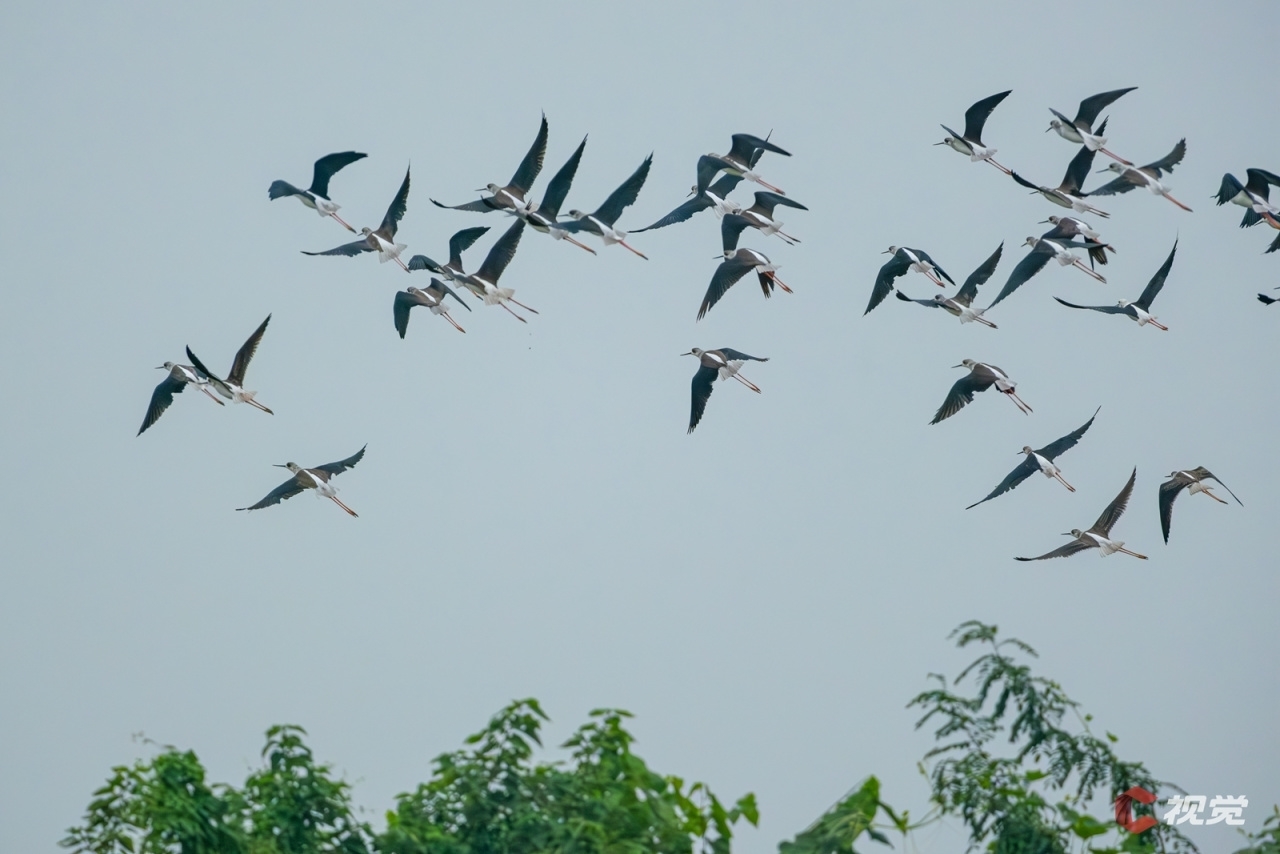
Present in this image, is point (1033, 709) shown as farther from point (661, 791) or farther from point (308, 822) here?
point (308, 822)

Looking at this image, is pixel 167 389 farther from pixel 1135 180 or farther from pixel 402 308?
pixel 1135 180

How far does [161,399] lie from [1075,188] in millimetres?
11978

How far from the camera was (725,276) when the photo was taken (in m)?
26.3

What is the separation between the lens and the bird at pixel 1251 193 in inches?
1053

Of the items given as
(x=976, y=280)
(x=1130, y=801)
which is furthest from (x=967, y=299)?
(x=1130, y=801)

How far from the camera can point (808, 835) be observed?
15055 mm

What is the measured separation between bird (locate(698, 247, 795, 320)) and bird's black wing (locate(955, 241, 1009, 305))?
90.6 inches

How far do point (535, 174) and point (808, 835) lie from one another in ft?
38.1

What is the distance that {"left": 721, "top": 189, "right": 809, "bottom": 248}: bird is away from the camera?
2639 cm

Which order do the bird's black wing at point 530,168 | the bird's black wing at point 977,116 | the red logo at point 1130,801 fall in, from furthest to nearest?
the bird's black wing at point 977,116 < the bird's black wing at point 530,168 < the red logo at point 1130,801

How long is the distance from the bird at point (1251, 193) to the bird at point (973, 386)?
3.92 meters

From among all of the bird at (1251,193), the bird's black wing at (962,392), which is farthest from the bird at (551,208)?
the bird at (1251,193)

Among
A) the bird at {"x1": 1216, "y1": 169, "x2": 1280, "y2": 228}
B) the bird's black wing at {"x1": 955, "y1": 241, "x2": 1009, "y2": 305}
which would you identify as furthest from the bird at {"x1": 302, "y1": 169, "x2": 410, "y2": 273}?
the bird at {"x1": 1216, "y1": 169, "x2": 1280, "y2": 228}

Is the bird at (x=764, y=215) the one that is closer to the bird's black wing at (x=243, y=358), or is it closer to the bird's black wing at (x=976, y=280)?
the bird's black wing at (x=976, y=280)
